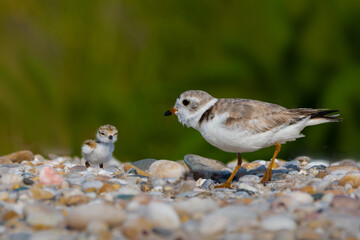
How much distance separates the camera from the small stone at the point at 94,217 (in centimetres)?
252

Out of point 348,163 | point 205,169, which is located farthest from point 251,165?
point 348,163

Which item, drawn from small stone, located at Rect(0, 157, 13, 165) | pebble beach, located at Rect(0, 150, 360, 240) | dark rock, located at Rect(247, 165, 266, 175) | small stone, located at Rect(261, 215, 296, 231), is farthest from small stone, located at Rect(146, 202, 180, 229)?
small stone, located at Rect(0, 157, 13, 165)

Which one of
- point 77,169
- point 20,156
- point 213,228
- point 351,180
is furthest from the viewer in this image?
point 20,156

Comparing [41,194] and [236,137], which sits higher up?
[236,137]

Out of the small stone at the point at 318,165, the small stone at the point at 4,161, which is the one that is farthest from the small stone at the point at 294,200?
the small stone at the point at 4,161

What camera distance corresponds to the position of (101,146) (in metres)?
4.70

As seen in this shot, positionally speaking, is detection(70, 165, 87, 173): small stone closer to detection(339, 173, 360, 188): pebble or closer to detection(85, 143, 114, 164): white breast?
detection(85, 143, 114, 164): white breast

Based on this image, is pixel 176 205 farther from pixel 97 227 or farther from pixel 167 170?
pixel 167 170

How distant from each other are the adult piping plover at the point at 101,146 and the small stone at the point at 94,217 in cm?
210

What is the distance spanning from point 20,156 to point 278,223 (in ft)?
10.3

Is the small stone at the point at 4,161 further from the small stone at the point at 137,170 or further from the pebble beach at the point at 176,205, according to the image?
the small stone at the point at 137,170

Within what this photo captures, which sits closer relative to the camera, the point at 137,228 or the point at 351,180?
the point at 137,228

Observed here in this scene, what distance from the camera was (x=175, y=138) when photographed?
5.02 m

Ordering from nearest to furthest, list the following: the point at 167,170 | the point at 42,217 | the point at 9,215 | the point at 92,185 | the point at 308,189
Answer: the point at 42,217, the point at 9,215, the point at 308,189, the point at 92,185, the point at 167,170
